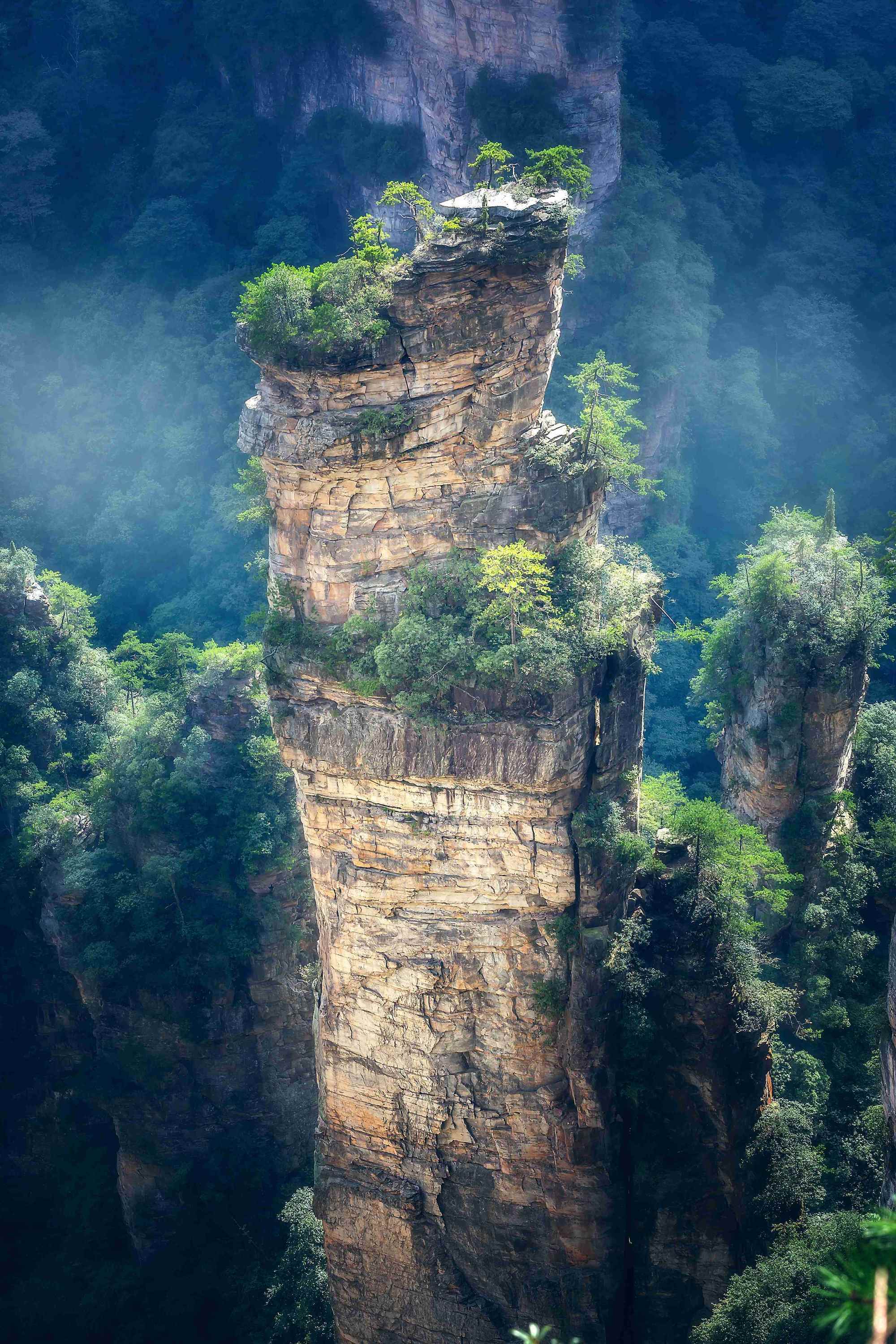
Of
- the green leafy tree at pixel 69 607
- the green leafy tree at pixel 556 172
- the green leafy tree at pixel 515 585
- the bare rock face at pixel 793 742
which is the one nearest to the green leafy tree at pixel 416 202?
the green leafy tree at pixel 556 172

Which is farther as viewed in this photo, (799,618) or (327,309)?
(799,618)

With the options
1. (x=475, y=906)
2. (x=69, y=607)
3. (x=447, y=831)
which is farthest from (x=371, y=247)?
(x=69, y=607)

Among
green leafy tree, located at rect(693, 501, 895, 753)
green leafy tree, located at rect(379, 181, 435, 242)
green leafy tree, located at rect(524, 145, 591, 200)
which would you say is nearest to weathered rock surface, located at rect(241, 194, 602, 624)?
green leafy tree, located at rect(379, 181, 435, 242)

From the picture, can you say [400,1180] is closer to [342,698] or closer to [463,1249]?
[463,1249]

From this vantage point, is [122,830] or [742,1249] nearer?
[742,1249]

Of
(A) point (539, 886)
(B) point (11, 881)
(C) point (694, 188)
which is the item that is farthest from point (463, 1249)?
(C) point (694, 188)

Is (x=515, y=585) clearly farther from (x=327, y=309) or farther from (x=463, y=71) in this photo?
(x=463, y=71)

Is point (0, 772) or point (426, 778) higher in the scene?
point (0, 772)
